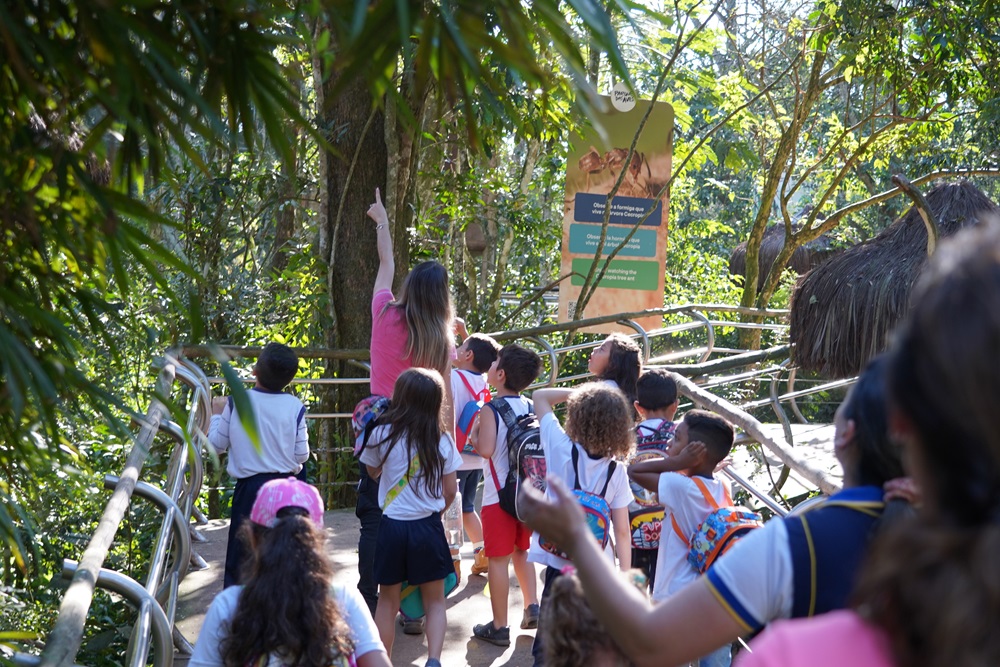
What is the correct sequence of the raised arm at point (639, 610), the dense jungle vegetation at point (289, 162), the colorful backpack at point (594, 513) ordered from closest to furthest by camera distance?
the raised arm at point (639, 610) < the dense jungle vegetation at point (289, 162) < the colorful backpack at point (594, 513)

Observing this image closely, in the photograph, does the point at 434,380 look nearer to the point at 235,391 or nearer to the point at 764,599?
the point at 235,391

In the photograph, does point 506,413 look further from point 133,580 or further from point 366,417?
point 133,580

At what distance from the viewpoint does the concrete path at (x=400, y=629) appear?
13.3 feet

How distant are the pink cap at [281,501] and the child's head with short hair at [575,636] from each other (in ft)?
2.18

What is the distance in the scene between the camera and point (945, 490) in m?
0.93

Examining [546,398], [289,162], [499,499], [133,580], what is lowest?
[499,499]

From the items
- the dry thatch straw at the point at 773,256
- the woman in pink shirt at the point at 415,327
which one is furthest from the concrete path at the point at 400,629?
the dry thatch straw at the point at 773,256

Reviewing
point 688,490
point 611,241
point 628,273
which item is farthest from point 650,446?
point 611,241

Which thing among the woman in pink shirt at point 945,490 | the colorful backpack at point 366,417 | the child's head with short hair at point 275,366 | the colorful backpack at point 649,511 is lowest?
the colorful backpack at point 649,511

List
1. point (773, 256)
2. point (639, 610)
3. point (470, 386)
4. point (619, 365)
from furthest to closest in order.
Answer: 1. point (773, 256)
2. point (470, 386)
3. point (619, 365)
4. point (639, 610)

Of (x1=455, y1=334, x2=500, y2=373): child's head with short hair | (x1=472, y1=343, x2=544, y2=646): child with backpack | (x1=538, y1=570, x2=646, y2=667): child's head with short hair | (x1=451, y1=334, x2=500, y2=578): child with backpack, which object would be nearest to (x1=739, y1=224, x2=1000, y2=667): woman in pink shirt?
(x1=538, y1=570, x2=646, y2=667): child's head with short hair

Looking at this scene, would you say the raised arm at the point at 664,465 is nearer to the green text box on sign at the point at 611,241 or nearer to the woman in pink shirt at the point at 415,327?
the woman in pink shirt at the point at 415,327

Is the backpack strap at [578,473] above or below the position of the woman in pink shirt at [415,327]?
below

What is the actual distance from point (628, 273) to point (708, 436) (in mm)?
5142
